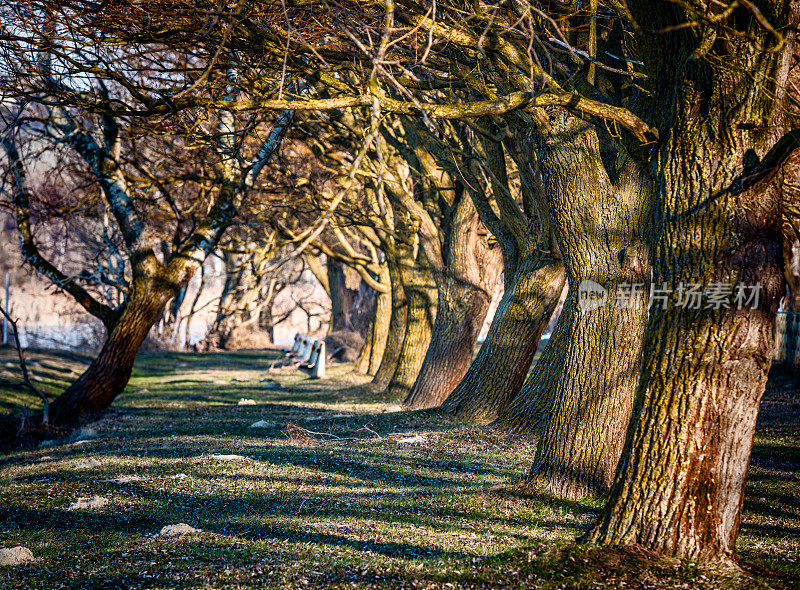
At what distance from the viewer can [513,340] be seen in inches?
461

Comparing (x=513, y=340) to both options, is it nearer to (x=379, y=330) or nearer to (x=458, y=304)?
(x=458, y=304)

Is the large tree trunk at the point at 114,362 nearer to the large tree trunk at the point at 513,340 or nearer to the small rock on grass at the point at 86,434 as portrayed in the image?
the small rock on grass at the point at 86,434

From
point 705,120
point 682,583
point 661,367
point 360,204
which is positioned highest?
point 360,204

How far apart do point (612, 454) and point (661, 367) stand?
2598mm

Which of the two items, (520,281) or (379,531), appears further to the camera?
(520,281)

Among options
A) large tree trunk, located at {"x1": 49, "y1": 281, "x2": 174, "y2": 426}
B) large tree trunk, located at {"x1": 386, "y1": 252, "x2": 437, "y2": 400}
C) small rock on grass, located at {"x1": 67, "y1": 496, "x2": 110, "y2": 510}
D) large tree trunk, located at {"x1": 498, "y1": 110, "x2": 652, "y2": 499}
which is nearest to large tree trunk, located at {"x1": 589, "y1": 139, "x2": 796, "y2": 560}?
large tree trunk, located at {"x1": 498, "y1": 110, "x2": 652, "y2": 499}

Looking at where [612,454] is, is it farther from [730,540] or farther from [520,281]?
[520,281]

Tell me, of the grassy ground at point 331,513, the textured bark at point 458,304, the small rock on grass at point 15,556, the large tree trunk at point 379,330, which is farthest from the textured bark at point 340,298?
the small rock on grass at point 15,556

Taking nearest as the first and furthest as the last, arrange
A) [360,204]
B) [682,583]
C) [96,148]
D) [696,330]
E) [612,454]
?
[682,583]
[696,330]
[612,454]
[96,148]
[360,204]

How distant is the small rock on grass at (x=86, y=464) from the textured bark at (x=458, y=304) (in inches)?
277

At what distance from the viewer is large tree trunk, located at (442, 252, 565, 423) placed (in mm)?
11398

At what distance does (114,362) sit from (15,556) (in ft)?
26.3

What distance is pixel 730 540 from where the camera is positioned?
4941mm

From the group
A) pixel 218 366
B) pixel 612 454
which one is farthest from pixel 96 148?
pixel 218 366
